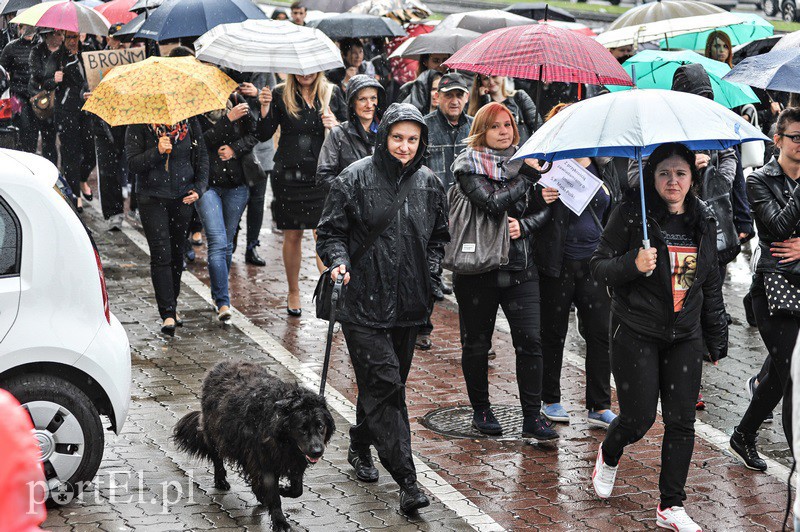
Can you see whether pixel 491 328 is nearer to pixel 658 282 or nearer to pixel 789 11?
pixel 658 282

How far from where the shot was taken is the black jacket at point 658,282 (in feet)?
20.1

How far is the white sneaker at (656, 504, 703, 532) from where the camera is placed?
5980 millimetres

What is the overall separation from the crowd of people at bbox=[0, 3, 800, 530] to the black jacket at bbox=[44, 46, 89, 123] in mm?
3367

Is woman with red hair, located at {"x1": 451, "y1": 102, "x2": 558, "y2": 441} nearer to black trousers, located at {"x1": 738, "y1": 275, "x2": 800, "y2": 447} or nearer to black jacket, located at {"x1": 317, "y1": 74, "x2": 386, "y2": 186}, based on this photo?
black trousers, located at {"x1": 738, "y1": 275, "x2": 800, "y2": 447}

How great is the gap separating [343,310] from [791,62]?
3525 mm

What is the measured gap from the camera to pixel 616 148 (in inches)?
256

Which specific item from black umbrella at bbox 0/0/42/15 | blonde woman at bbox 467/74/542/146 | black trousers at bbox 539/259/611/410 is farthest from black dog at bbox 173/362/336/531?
black umbrella at bbox 0/0/42/15

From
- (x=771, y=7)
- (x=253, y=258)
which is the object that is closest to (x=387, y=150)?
(x=253, y=258)

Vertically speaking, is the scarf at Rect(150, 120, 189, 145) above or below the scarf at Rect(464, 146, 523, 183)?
below

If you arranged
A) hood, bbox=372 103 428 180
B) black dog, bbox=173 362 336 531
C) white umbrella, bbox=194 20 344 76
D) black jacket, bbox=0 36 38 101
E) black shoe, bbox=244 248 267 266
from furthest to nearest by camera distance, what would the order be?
black jacket, bbox=0 36 38 101 → black shoe, bbox=244 248 267 266 → white umbrella, bbox=194 20 344 76 → hood, bbox=372 103 428 180 → black dog, bbox=173 362 336 531

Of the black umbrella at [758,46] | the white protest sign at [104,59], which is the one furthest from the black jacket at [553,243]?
the white protest sign at [104,59]

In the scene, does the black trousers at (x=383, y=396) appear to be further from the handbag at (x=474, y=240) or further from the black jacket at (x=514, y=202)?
the black jacket at (x=514, y=202)

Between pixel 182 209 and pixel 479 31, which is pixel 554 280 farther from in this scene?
pixel 479 31

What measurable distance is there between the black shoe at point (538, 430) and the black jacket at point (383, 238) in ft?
4.48
